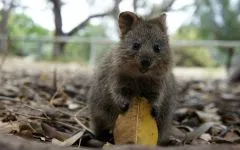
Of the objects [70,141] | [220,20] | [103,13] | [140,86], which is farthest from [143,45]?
[220,20]

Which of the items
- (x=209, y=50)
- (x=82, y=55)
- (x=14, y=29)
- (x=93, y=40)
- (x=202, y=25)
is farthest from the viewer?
(x=202, y=25)

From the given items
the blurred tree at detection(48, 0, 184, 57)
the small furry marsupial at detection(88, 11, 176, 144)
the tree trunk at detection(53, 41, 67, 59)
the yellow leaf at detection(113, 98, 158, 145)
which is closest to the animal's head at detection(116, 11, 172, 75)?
the small furry marsupial at detection(88, 11, 176, 144)

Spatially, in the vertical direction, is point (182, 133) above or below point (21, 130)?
below

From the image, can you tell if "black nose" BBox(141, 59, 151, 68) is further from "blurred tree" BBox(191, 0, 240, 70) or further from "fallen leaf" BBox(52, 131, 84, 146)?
"blurred tree" BBox(191, 0, 240, 70)

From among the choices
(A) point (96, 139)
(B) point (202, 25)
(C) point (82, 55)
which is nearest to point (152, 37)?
(A) point (96, 139)

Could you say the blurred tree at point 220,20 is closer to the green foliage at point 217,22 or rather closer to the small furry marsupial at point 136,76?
the green foliage at point 217,22

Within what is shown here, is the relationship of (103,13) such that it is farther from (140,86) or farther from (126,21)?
(140,86)

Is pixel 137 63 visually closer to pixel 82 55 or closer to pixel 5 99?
pixel 5 99

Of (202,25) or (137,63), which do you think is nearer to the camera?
(137,63)
